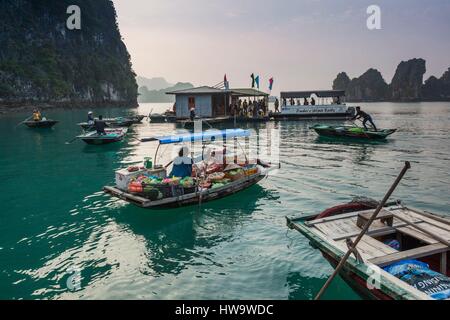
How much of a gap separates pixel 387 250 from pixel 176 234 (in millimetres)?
5918

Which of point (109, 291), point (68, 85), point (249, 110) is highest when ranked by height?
point (68, 85)

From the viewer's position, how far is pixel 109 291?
7277 mm

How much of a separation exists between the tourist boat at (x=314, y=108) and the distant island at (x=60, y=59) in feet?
217

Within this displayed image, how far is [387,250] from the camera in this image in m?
6.49

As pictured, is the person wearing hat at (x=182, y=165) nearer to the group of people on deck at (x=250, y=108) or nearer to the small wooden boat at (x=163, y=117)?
the group of people on deck at (x=250, y=108)

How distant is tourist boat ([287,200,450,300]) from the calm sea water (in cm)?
116

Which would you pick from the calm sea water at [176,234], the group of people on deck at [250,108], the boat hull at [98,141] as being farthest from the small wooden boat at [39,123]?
the group of people on deck at [250,108]

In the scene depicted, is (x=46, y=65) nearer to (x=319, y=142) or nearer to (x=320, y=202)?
(x=319, y=142)

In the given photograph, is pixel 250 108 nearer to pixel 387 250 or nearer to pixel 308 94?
pixel 308 94

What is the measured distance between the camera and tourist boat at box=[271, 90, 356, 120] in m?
43.8

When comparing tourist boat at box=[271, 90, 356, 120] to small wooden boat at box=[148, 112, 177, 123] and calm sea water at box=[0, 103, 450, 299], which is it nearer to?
small wooden boat at box=[148, 112, 177, 123]

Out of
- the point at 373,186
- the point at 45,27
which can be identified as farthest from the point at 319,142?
the point at 45,27

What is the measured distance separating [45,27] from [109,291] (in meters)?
127

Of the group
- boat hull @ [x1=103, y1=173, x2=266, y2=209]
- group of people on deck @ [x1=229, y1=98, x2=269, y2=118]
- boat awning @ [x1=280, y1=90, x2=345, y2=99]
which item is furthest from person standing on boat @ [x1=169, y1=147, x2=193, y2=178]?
boat awning @ [x1=280, y1=90, x2=345, y2=99]
